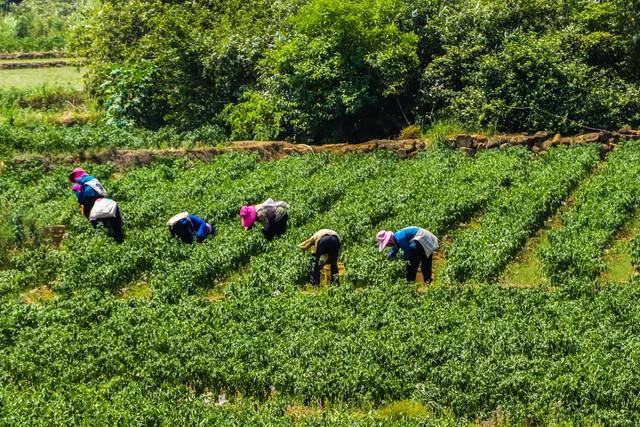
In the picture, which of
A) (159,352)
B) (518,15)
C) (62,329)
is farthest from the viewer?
(518,15)

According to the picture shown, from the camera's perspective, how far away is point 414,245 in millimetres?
18375

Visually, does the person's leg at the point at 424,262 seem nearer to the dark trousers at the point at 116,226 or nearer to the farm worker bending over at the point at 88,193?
the dark trousers at the point at 116,226

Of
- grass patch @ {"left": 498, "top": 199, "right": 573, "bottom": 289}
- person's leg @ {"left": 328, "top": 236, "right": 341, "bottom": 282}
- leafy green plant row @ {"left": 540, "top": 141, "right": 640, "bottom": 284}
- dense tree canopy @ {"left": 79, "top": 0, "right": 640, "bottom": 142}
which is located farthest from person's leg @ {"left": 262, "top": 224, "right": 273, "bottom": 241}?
dense tree canopy @ {"left": 79, "top": 0, "right": 640, "bottom": 142}

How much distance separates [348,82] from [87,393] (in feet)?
55.9

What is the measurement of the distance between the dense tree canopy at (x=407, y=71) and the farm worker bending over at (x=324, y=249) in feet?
34.1

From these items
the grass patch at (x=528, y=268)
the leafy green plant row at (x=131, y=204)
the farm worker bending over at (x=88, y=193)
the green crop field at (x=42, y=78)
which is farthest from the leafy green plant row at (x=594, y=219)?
the green crop field at (x=42, y=78)

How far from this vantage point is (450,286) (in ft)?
58.6

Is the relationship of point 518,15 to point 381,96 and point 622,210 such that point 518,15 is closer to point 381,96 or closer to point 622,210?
point 381,96

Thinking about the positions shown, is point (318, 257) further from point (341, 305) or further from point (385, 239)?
point (341, 305)

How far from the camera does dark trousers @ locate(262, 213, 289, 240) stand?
20938 mm

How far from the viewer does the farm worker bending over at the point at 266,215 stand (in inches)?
818

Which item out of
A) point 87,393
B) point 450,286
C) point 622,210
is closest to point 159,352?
point 87,393

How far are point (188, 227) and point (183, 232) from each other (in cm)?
14

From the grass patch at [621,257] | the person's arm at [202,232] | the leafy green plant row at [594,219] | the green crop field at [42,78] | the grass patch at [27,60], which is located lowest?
the grass patch at [27,60]
